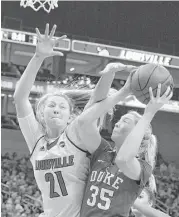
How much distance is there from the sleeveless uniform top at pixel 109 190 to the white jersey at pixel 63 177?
0.18ft

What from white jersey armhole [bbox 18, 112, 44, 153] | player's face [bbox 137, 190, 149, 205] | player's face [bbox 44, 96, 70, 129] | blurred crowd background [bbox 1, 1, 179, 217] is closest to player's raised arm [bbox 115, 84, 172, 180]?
player's face [bbox 44, 96, 70, 129]

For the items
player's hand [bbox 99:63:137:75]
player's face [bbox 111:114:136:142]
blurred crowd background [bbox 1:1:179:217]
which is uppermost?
player's hand [bbox 99:63:137:75]

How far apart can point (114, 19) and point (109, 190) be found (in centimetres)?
827

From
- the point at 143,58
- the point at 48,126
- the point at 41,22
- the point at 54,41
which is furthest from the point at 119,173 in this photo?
the point at 41,22

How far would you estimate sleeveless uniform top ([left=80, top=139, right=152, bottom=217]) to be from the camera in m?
2.32

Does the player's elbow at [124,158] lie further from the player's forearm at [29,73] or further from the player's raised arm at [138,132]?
the player's forearm at [29,73]

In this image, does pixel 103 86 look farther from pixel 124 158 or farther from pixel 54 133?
pixel 54 133

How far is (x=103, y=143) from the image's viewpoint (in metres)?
2.47

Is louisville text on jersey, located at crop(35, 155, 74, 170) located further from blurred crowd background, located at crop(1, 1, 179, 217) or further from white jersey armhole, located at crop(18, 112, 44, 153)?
blurred crowd background, located at crop(1, 1, 179, 217)

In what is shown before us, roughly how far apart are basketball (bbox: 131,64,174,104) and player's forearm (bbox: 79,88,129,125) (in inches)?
2.2

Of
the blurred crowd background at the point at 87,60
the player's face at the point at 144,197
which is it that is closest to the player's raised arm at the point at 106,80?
the player's face at the point at 144,197

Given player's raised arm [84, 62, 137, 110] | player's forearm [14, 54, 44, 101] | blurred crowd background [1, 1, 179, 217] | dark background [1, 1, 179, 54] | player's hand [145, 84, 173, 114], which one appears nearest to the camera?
player's hand [145, 84, 173, 114]

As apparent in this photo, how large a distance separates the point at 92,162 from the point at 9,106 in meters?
7.96

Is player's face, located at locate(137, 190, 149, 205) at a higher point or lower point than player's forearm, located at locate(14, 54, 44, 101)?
lower
